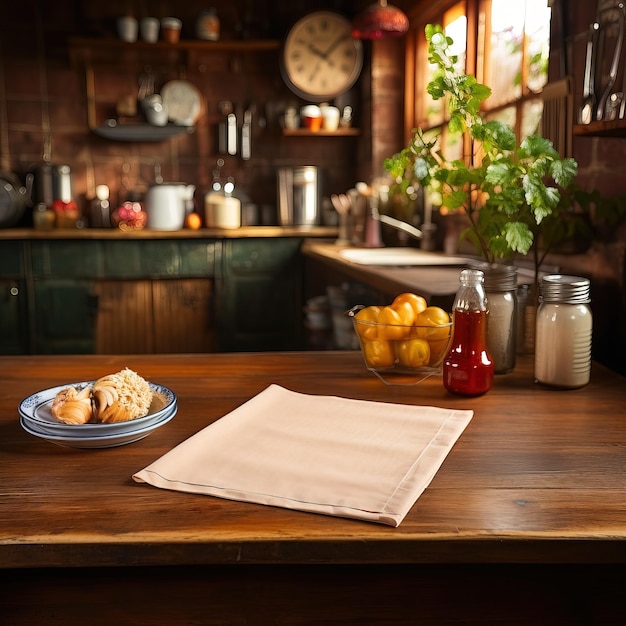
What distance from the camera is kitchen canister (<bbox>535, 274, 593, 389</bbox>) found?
4.18 feet

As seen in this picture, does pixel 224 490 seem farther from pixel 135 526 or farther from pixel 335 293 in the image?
pixel 335 293

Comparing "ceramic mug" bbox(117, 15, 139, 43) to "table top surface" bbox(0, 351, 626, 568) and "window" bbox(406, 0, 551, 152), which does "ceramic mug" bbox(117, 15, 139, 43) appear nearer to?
"window" bbox(406, 0, 551, 152)

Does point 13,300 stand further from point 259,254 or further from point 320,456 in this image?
point 320,456

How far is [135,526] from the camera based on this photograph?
2.41 feet

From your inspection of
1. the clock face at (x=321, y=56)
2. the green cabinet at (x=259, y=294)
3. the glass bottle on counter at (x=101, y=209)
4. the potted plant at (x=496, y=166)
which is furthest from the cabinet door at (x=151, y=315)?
the potted plant at (x=496, y=166)

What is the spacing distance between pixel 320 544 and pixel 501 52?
277 cm

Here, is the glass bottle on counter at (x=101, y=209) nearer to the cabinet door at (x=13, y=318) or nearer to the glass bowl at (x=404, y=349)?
the cabinet door at (x=13, y=318)

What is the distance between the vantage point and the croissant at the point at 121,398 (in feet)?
3.19

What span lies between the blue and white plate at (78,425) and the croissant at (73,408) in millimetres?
13

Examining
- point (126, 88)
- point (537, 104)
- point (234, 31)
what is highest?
point (234, 31)

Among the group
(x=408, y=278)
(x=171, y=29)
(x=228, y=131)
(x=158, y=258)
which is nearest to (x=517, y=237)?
(x=408, y=278)

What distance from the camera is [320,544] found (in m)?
0.71

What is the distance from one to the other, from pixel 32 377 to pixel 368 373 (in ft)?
2.02

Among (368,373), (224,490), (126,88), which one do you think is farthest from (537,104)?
(126,88)
